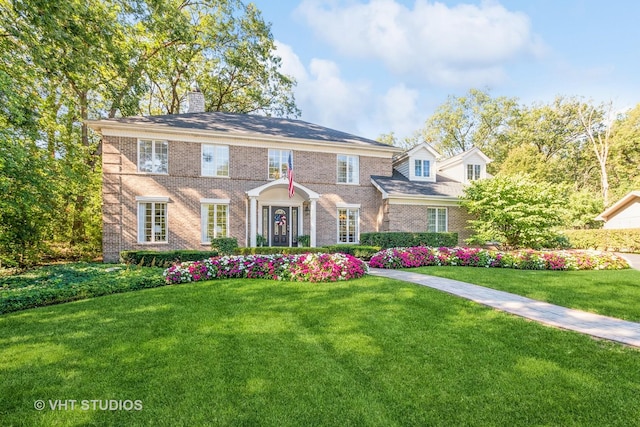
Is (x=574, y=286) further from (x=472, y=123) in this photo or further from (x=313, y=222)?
(x=472, y=123)

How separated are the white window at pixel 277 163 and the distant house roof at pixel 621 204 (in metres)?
Result: 23.5

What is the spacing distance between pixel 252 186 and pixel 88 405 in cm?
1347

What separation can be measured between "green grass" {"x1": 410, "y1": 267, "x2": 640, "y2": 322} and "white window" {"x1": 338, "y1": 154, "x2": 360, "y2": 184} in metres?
8.32

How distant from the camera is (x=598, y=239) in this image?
810 inches

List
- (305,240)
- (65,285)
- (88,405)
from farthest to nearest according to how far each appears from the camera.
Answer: (305,240)
(65,285)
(88,405)

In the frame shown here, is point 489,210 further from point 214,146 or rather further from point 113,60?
point 113,60

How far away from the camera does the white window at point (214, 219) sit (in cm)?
1527

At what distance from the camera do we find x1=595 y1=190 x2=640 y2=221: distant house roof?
2157 cm

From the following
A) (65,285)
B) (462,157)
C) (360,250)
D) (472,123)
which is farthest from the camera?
(472,123)

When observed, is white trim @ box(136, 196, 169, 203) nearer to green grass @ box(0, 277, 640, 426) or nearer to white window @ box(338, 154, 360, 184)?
white window @ box(338, 154, 360, 184)

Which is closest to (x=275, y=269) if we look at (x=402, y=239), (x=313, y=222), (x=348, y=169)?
(x=313, y=222)

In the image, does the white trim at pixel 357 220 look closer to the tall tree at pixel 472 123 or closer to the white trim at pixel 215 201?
the white trim at pixel 215 201

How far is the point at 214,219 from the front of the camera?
15453mm

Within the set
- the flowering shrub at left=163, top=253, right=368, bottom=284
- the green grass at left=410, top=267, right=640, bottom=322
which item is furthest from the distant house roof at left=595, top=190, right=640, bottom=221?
the flowering shrub at left=163, top=253, right=368, bottom=284
